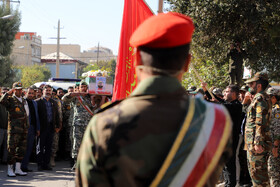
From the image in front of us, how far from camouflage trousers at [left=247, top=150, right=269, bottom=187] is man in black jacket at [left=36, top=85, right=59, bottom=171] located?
5686 mm

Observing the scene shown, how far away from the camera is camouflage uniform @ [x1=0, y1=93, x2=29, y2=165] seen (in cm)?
891

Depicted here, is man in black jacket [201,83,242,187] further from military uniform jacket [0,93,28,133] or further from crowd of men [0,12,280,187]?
crowd of men [0,12,280,187]

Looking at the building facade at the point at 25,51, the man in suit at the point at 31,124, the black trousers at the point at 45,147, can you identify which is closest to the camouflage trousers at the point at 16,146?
the man in suit at the point at 31,124

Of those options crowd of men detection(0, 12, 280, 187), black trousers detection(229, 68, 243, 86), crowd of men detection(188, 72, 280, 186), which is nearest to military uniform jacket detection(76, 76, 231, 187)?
crowd of men detection(0, 12, 280, 187)

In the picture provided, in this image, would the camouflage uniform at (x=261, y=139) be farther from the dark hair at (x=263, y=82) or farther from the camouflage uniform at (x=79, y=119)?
the camouflage uniform at (x=79, y=119)

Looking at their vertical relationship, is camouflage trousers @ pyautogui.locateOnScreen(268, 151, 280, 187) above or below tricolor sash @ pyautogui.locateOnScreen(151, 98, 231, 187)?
below

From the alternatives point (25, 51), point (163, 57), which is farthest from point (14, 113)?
point (25, 51)

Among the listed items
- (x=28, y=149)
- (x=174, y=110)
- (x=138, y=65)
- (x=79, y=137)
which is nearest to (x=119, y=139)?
(x=174, y=110)

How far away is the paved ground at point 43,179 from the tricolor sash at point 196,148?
7061 mm

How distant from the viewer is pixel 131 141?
158 cm

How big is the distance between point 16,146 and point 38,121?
1.07 m

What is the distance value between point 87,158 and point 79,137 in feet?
22.5

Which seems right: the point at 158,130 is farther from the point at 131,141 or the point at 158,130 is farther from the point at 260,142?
the point at 260,142

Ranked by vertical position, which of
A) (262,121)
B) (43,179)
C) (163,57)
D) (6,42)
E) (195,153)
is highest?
(6,42)
